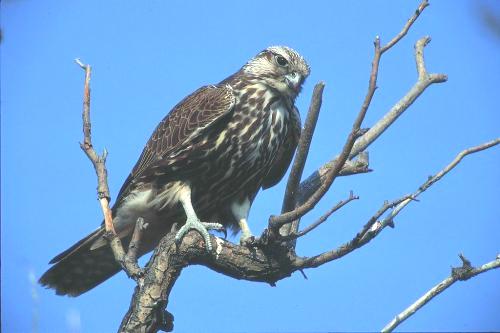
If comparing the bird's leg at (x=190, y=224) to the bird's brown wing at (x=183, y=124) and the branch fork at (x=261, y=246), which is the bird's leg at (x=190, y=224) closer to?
the branch fork at (x=261, y=246)

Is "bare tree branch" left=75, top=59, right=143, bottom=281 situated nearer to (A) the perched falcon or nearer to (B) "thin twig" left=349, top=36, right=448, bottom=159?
(A) the perched falcon

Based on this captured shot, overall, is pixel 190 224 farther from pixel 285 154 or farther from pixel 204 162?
pixel 285 154

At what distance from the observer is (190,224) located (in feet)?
13.4

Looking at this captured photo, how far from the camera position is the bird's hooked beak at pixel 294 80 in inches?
192

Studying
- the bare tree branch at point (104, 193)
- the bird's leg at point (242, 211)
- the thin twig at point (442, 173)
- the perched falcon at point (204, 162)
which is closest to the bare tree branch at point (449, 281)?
the thin twig at point (442, 173)

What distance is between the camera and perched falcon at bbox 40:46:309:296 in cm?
460

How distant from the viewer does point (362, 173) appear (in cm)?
454

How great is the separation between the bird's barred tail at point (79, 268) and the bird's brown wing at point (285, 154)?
1.30 m

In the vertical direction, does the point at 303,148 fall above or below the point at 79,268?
below

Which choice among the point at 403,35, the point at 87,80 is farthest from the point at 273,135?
the point at 403,35

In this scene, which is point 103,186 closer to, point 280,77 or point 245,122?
point 245,122

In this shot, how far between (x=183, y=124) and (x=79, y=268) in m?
1.20

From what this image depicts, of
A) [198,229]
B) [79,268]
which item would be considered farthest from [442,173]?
[79,268]

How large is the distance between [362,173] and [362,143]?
264 millimetres
